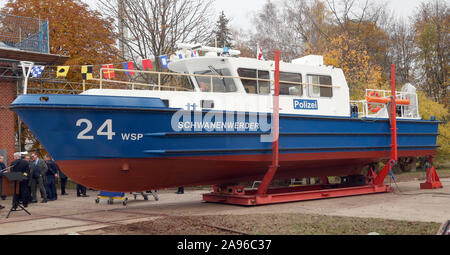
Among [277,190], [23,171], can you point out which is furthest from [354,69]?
[23,171]

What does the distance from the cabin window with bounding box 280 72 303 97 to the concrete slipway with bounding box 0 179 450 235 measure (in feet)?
8.66

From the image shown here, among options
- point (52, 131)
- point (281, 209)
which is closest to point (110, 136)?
point (52, 131)

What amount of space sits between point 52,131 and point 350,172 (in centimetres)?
821

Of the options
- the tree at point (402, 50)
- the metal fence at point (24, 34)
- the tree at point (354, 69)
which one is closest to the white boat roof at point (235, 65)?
the metal fence at point (24, 34)

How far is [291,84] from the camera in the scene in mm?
10812

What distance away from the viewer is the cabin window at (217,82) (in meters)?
10.1

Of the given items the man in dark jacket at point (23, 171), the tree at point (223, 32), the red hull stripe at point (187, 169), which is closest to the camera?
the red hull stripe at point (187, 169)

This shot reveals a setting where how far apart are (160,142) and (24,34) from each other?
11.9 meters

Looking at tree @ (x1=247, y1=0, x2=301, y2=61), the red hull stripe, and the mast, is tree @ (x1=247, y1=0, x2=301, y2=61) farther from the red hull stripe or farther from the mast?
the red hull stripe

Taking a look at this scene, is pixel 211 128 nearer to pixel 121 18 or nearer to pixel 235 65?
pixel 235 65

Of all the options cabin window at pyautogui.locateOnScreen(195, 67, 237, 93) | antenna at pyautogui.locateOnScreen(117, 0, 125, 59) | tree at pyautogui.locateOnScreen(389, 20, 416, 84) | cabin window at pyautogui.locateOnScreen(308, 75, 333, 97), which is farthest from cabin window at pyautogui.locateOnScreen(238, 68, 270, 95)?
tree at pyautogui.locateOnScreen(389, 20, 416, 84)

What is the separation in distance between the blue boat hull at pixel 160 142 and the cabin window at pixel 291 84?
2.49ft

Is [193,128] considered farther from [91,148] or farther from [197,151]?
[91,148]

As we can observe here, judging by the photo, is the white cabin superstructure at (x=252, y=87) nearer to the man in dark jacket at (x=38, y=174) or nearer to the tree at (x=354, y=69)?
the man in dark jacket at (x=38, y=174)
